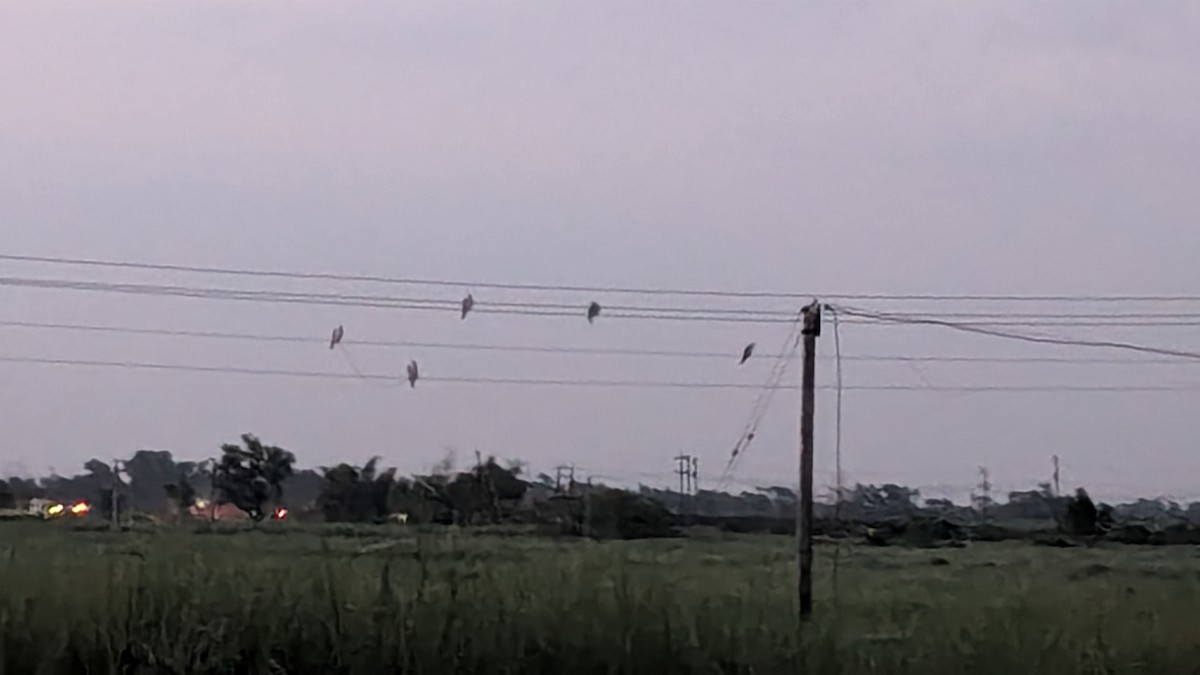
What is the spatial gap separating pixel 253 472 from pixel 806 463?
6349 millimetres

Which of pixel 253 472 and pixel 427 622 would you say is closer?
pixel 427 622

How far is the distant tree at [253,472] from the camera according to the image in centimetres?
1695

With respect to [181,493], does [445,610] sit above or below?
below

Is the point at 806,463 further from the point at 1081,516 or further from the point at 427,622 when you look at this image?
the point at 1081,516

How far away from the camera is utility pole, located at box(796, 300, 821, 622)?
13992 mm

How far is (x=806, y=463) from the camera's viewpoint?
14.3m

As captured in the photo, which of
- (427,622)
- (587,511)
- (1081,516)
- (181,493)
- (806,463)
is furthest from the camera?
(1081,516)

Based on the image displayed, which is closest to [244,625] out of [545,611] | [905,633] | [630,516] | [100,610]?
[100,610]

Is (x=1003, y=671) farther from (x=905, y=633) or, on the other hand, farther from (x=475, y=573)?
(x=475, y=573)

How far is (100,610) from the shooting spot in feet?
40.9

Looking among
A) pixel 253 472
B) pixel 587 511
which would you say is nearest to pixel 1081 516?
pixel 587 511

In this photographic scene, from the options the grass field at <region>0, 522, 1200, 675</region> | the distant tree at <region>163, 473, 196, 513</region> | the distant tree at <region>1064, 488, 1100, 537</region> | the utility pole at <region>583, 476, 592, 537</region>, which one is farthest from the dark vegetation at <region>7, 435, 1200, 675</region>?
the distant tree at <region>1064, 488, 1100, 537</region>

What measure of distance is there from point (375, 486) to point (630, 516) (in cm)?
866

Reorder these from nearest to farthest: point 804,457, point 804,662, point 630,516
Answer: point 804,662 < point 804,457 < point 630,516
